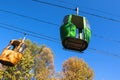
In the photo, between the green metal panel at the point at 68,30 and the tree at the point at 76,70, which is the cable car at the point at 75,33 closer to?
the green metal panel at the point at 68,30

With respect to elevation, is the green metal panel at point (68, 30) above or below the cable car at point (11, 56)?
above

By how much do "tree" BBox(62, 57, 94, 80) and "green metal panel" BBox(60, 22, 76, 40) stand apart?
32086 millimetres

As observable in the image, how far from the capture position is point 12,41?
403 inches

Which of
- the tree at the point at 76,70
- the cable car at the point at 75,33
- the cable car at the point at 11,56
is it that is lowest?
the cable car at the point at 11,56

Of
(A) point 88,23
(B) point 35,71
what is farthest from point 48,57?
(A) point 88,23

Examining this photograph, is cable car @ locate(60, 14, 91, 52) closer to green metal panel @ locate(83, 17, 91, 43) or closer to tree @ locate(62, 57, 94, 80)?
green metal panel @ locate(83, 17, 91, 43)

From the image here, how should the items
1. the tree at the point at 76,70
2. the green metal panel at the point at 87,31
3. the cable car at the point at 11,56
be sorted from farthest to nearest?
the tree at the point at 76,70
the green metal panel at the point at 87,31
the cable car at the point at 11,56

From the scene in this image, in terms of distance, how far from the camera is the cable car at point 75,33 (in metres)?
9.53

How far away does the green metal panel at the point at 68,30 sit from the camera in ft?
31.3

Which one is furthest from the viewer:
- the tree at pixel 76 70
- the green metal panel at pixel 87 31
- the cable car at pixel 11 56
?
the tree at pixel 76 70

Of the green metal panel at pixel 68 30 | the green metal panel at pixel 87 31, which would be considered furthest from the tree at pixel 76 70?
the green metal panel at pixel 68 30

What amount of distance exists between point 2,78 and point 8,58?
2038cm

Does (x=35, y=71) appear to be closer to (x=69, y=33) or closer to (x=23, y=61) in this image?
(x=23, y=61)

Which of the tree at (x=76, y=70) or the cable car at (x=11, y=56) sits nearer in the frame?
the cable car at (x=11, y=56)
